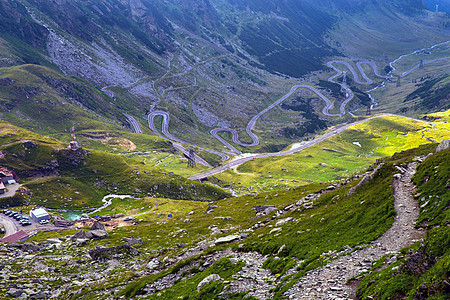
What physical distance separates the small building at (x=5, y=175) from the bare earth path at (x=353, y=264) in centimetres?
14382

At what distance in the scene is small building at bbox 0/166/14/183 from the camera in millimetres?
130250

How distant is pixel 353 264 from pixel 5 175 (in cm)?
14807

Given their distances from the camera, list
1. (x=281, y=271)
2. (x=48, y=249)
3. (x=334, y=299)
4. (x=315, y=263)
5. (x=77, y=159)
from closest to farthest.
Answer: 1. (x=334, y=299)
2. (x=315, y=263)
3. (x=281, y=271)
4. (x=48, y=249)
5. (x=77, y=159)

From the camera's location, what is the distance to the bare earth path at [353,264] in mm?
25266

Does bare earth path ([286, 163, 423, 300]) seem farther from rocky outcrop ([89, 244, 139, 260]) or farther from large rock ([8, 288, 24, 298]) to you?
rocky outcrop ([89, 244, 139, 260])

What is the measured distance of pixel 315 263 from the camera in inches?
1212

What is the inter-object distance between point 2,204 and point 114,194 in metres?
44.2

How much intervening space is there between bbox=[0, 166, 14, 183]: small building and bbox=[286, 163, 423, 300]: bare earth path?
14382 cm

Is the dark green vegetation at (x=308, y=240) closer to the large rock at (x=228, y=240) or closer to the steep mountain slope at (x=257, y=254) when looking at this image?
the steep mountain slope at (x=257, y=254)

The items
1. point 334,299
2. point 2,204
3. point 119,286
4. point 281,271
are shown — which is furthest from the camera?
point 2,204

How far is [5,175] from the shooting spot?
430ft

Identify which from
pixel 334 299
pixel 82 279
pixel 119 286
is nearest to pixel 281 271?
pixel 334 299

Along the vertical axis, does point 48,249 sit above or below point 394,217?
below

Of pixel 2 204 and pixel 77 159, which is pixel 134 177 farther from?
pixel 2 204
